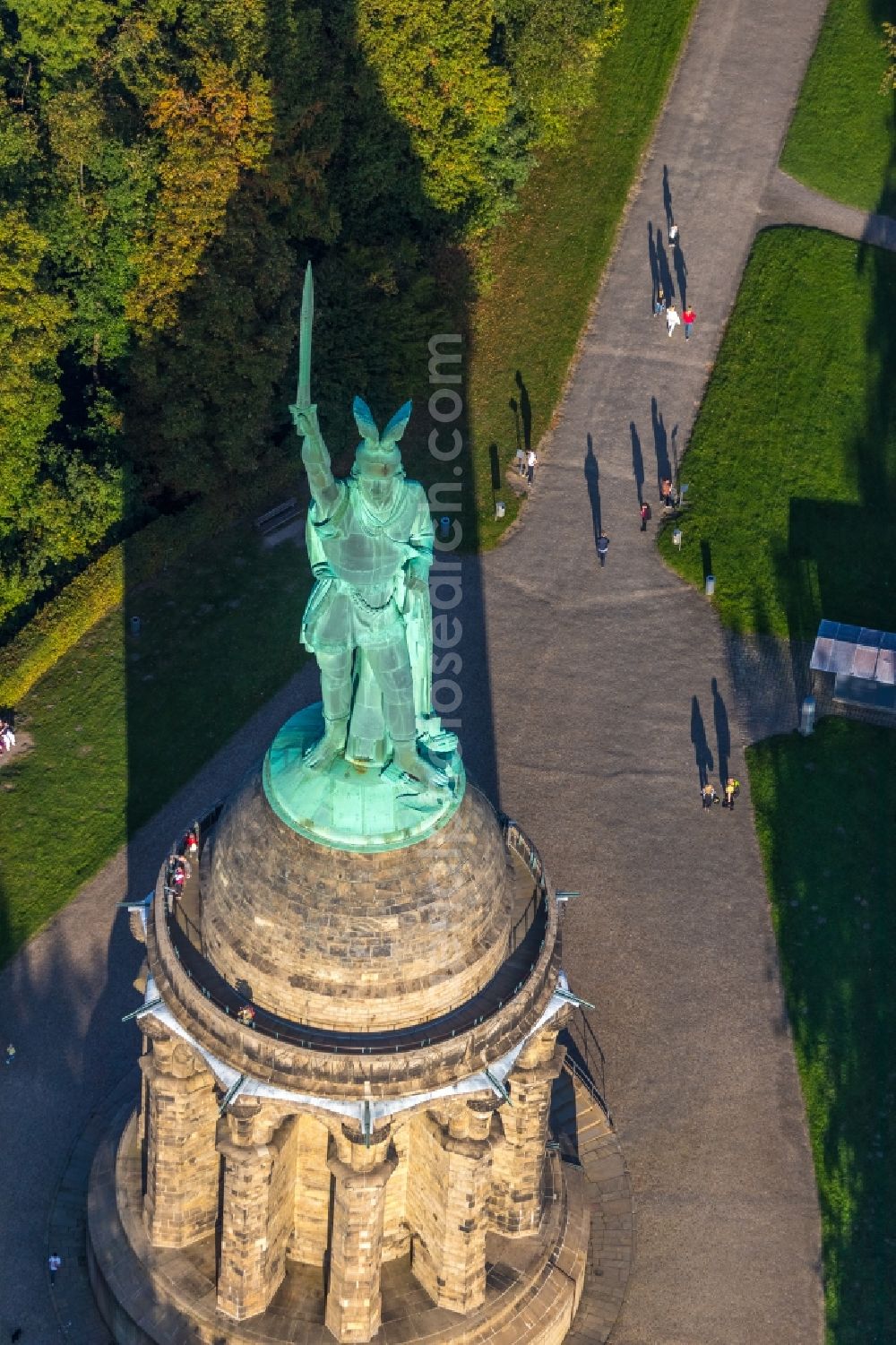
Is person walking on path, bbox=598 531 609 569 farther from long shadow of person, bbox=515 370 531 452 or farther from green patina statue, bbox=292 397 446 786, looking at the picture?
green patina statue, bbox=292 397 446 786

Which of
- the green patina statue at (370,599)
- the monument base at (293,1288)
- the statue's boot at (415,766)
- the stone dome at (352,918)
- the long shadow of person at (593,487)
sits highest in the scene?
the green patina statue at (370,599)

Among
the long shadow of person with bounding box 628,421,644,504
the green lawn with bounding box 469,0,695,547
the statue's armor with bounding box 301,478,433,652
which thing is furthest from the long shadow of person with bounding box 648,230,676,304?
the statue's armor with bounding box 301,478,433,652

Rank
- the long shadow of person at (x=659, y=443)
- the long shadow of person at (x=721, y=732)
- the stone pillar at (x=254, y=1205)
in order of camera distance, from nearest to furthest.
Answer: the stone pillar at (x=254, y=1205) → the long shadow of person at (x=721, y=732) → the long shadow of person at (x=659, y=443)

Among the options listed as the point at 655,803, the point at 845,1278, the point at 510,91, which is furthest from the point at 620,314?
the point at 845,1278

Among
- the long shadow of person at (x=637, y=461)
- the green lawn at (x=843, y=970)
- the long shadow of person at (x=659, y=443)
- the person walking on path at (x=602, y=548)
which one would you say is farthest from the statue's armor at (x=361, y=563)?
the long shadow of person at (x=659, y=443)

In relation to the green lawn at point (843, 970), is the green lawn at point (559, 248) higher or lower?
higher

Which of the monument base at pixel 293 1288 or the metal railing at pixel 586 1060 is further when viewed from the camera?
the metal railing at pixel 586 1060

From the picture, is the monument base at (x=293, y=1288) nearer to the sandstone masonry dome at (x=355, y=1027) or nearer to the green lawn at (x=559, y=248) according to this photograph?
the sandstone masonry dome at (x=355, y=1027)
